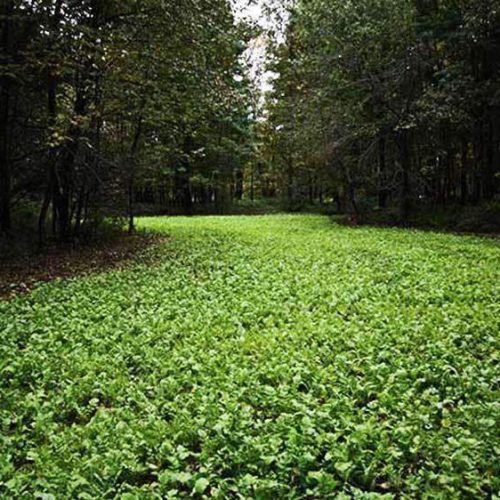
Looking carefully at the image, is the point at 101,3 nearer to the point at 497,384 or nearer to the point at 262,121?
the point at 497,384

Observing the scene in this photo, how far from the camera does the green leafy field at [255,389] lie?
3.16 metres

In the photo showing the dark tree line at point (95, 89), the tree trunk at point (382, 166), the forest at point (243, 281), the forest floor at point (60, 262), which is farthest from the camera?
the tree trunk at point (382, 166)

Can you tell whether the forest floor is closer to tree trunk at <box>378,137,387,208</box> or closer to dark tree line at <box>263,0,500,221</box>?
dark tree line at <box>263,0,500,221</box>

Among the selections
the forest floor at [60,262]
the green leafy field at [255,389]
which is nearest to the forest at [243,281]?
the green leafy field at [255,389]

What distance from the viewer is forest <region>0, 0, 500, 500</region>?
→ 337cm

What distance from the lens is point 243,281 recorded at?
29.8ft

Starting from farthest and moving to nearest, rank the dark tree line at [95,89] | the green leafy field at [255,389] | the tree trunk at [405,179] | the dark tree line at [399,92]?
1. the tree trunk at [405,179]
2. the dark tree line at [399,92]
3. the dark tree line at [95,89]
4. the green leafy field at [255,389]

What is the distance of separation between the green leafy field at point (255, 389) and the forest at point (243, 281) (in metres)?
0.02

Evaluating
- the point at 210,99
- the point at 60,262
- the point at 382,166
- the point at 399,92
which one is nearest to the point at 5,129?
the point at 60,262

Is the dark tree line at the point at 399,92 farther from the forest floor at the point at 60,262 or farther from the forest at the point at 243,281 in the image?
the forest floor at the point at 60,262

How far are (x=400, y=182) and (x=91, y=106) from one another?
1273cm

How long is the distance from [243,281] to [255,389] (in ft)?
15.8

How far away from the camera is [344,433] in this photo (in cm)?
356

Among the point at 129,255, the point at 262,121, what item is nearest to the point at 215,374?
the point at 129,255
